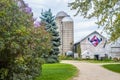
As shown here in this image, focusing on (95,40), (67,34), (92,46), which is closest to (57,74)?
(92,46)

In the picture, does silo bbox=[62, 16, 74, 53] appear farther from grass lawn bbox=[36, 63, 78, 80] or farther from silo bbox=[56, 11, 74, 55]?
grass lawn bbox=[36, 63, 78, 80]

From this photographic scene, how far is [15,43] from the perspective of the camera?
38.2 ft

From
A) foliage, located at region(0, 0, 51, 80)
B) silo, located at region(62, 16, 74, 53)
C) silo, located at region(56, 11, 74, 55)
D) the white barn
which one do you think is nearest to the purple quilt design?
the white barn

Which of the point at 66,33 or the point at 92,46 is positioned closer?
the point at 92,46

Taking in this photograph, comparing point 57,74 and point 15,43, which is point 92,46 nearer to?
point 57,74

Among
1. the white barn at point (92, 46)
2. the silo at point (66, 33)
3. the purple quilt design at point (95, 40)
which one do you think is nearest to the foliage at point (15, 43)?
the white barn at point (92, 46)

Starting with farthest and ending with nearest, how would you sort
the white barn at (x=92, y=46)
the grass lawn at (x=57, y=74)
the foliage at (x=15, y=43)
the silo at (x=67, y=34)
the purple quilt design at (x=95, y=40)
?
the silo at (x=67, y=34) < the purple quilt design at (x=95, y=40) < the white barn at (x=92, y=46) < the grass lawn at (x=57, y=74) < the foliage at (x=15, y=43)

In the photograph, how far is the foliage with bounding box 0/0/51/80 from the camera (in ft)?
38.3

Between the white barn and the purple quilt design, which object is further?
the purple quilt design

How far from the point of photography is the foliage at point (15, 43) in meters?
11.7

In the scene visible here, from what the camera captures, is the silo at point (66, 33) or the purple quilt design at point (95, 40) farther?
the silo at point (66, 33)

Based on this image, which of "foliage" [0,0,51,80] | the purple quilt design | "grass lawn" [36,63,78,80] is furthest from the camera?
the purple quilt design

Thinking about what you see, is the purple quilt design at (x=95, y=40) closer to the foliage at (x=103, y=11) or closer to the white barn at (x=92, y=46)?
the white barn at (x=92, y=46)

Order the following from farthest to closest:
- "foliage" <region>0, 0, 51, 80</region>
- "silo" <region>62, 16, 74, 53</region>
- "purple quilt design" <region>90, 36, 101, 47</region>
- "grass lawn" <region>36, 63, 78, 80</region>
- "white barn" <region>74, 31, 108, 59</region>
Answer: "silo" <region>62, 16, 74, 53</region>, "purple quilt design" <region>90, 36, 101, 47</region>, "white barn" <region>74, 31, 108, 59</region>, "grass lawn" <region>36, 63, 78, 80</region>, "foliage" <region>0, 0, 51, 80</region>
